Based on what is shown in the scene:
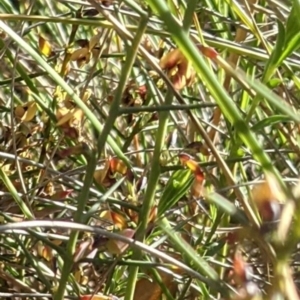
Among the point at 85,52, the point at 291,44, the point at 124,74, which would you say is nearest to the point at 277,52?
the point at 291,44

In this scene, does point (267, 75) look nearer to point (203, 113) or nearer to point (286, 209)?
point (286, 209)

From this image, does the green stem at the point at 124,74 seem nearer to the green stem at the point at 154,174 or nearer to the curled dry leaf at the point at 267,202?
the green stem at the point at 154,174

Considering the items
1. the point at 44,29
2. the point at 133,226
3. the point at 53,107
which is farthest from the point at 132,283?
the point at 44,29

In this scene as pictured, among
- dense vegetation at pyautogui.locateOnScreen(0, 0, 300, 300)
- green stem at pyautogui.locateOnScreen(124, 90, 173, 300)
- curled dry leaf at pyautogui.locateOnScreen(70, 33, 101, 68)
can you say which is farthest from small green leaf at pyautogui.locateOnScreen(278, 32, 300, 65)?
curled dry leaf at pyautogui.locateOnScreen(70, 33, 101, 68)

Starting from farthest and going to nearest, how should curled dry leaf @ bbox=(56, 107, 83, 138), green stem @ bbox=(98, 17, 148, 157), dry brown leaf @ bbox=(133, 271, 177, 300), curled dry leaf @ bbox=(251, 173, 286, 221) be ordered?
dry brown leaf @ bbox=(133, 271, 177, 300) → curled dry leaf @ bbox=(56, 107, 83, 138) → green stem @ bbox=(98, 17, 148, 157) → curled dry leaf @ bbox=(251, 173, 286, 221)

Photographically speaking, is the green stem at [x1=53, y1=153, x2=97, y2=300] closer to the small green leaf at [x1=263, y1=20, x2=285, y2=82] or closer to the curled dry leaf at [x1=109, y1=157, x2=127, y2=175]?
the curled dry leaf at [x1=109, y1=157, x2=127, y2=175]

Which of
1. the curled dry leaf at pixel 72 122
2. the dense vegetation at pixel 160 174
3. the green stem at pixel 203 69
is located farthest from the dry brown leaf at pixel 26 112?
the green stem at pixel 203 69

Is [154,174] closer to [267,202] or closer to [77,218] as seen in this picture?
[77,218]

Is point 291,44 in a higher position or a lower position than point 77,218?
higher
